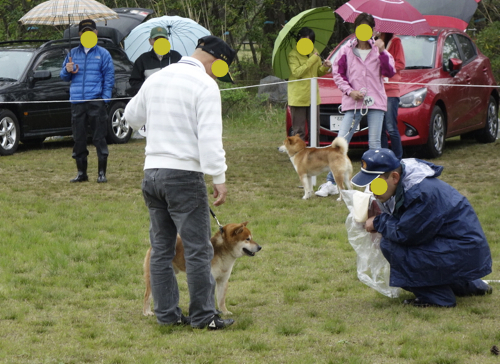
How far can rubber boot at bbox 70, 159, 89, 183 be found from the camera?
30.7 ft

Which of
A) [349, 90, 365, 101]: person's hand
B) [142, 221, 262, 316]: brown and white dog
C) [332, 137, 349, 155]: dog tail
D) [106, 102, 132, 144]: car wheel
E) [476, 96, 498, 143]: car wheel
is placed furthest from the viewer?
[106, 102, 132, 144]: car wheel

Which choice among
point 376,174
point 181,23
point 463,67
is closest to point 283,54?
point 181,23

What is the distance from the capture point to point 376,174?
176 inches

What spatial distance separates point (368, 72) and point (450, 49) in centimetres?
385

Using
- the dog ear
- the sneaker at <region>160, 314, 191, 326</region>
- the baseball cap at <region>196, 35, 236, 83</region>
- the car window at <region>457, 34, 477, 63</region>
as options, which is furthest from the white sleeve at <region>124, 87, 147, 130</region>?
the car window at <region>457, 34, 477, 63</region>

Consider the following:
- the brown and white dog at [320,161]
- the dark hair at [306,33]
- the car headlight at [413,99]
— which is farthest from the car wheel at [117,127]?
the brown and white dog at [320,161]

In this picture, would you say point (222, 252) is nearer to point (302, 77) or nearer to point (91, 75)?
point (91, 75)

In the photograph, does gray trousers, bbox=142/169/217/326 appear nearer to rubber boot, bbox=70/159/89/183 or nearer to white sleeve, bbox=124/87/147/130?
white sleeve, bbox=124/87/147/130

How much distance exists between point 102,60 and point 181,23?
2.96 m

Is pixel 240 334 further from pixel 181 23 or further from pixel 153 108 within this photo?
pixel 181 23

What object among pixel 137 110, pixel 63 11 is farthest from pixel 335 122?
pixel 137 110

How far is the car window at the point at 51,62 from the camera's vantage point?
40.1 ft

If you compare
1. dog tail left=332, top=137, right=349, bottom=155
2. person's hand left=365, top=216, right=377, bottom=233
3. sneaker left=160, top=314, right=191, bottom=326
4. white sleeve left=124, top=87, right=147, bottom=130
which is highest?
white sleeve left=124, top=87, right=147, bottom=130

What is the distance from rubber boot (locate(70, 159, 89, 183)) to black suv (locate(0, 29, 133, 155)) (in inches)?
88.0
